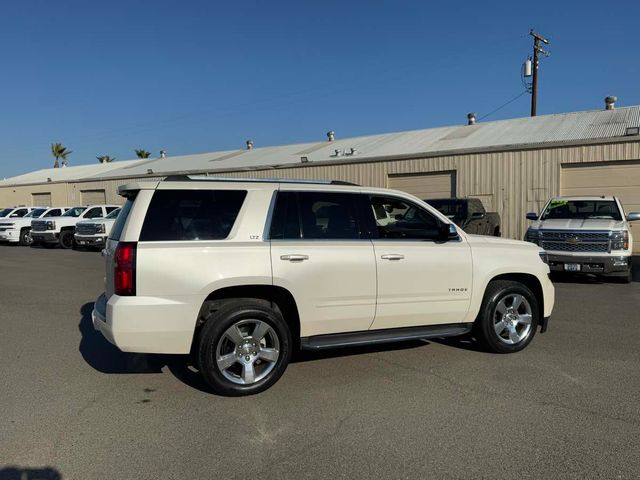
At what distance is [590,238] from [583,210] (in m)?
1.63

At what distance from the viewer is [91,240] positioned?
19.2 m

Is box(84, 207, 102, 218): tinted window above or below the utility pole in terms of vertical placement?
below

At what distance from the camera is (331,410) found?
13.7ft

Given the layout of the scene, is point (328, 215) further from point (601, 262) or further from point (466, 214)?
point (466, 214)

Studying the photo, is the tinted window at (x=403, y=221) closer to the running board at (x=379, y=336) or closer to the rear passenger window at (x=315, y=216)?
the rear passenger window at (x=315, y=216)

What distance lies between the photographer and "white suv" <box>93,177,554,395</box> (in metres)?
4.23

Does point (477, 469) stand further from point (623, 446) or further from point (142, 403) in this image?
point (142, 403)

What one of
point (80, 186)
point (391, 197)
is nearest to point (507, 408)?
point (391, 197)

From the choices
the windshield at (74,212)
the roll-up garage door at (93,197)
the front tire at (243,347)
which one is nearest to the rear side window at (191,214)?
the front tire at (243,347)

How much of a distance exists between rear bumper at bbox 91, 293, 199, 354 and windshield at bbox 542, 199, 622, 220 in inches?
400

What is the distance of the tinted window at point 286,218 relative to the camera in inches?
184

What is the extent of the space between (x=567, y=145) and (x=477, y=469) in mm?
16113

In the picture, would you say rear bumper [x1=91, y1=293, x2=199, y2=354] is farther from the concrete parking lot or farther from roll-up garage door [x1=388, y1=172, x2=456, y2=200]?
roll-up garage door [x1=388, y1=172, x2=456, y2=200]

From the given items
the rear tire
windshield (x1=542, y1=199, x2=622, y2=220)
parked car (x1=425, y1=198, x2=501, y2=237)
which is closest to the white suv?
windshield (x1=542, y1=199, x2=622, y2=220)
